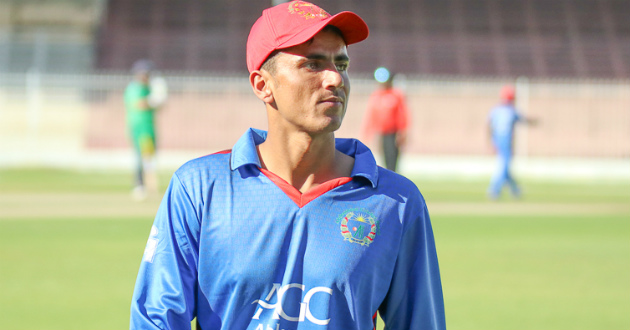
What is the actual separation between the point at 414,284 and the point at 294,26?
83cm

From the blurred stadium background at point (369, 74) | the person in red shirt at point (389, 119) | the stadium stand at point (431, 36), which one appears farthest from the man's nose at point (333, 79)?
the stadium stand at point (431, 36)

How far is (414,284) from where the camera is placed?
278cm

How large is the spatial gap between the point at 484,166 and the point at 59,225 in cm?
1556

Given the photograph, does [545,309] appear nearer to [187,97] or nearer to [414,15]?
[187,97]

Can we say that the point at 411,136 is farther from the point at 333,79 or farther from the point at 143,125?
the point at 333,79

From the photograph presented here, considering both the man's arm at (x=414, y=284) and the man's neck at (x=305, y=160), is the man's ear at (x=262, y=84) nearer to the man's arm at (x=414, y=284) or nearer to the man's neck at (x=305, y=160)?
the man's neck at (x=305, y=160)

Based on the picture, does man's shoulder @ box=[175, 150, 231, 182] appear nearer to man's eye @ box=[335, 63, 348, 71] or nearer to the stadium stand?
man's eye @ box=[335, 63, 348, 71]

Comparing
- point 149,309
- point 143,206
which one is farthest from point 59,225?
point 149,309

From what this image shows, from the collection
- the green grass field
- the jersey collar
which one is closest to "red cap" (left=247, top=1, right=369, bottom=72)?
the jersey collar

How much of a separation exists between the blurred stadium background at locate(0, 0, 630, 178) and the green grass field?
31.9 ft

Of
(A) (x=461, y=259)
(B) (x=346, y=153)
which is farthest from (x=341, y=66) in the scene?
(A) (x=461, y=259)

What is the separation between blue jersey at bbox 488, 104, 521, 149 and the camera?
54.2 feet

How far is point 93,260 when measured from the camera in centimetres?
883

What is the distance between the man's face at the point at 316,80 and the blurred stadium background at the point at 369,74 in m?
21.2
